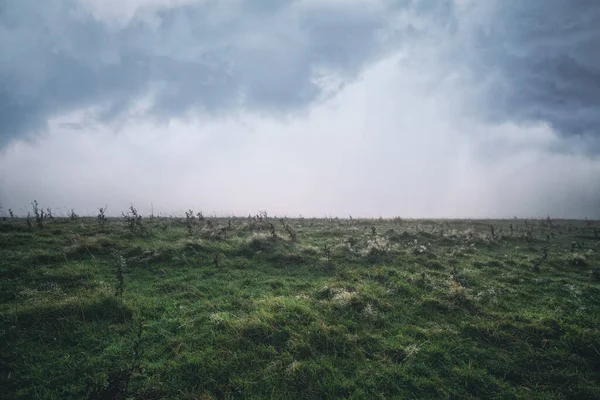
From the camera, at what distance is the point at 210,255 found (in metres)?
18.0

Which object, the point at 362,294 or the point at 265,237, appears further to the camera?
the point at 265,237

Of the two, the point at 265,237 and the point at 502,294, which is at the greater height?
the point at 265,237

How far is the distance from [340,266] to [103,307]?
11234mm

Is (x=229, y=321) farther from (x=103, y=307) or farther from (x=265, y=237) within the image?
(x=265, y=237)

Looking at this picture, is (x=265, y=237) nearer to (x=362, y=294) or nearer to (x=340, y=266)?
(x=340, y=266)

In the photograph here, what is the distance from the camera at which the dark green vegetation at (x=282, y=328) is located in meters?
7.73

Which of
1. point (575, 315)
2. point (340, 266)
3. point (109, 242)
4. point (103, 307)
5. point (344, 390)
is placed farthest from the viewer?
point (109, 242)

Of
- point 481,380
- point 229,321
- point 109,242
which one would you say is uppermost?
point 109,242

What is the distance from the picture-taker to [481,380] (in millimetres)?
8148

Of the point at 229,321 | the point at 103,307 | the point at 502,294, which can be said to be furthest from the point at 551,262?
the point at 103,307

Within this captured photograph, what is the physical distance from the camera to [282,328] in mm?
9633

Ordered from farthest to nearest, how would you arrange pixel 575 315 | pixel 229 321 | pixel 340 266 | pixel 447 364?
pixel 340 266 < pixel 575 315 < pixel 229 321 < pixel 447 364

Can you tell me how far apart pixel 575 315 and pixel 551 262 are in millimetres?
10380

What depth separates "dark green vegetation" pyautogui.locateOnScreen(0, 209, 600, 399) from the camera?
7.73m
